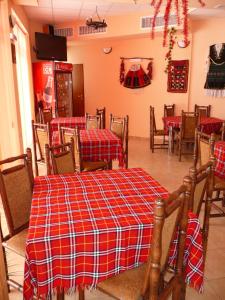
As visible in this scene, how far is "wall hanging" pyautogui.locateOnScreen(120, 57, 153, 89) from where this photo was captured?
639 centimetres

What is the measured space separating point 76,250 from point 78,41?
244 inches

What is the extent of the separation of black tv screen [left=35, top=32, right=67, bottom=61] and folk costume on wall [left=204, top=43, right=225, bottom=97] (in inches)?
135

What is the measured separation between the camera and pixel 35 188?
182 cm

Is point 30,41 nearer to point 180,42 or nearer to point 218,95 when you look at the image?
point 180,42

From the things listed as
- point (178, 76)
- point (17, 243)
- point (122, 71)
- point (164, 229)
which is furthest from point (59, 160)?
point (122, 71)

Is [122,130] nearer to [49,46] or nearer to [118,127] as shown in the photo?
[118,127]

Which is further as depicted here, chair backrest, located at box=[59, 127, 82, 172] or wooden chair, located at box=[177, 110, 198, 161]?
wooden chair, located at box=[177, 110, 198, 161]

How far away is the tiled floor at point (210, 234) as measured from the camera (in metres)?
1.89

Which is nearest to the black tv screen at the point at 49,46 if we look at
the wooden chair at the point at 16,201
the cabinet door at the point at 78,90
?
the cabinet door at the point at 78,90

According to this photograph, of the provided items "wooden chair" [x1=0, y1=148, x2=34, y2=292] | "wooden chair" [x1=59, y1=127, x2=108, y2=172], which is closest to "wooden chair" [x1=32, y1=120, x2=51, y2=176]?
"wooden chair" [x1=59, y1=127, x2=108, y2=172]

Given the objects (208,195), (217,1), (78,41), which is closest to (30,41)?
(78,41)

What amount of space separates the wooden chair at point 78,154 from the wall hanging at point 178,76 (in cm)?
353

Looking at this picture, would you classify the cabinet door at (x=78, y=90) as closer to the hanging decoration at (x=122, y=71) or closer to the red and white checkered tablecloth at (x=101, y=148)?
the hanging decoration at (x=122, y=71)

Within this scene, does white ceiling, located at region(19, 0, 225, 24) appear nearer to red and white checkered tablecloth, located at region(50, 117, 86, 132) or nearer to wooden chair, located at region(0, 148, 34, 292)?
red and white checkered tablecloth, located at region(50, 117, 86, 132)
